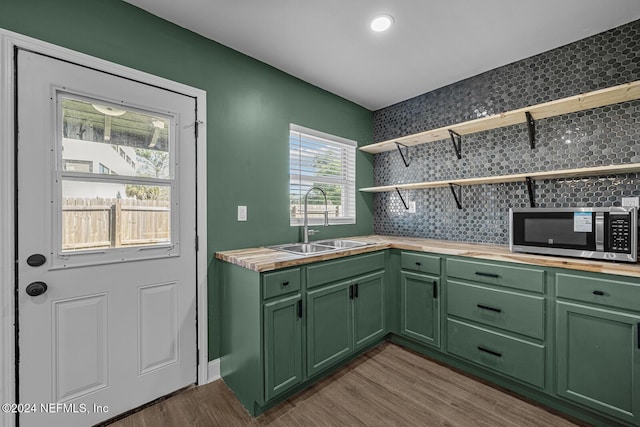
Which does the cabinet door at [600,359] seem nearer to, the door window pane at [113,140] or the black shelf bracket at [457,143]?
the black shelf bracket at [457,143]

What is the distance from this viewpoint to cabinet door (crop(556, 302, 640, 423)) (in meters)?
1.51

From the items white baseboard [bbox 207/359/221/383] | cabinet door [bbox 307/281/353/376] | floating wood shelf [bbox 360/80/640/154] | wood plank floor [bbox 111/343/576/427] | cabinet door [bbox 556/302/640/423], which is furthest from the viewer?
white baseboard [bbox 207/359/221/383]

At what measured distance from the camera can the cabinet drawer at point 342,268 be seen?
193 cm

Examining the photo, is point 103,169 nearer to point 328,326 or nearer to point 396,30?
point 328,326

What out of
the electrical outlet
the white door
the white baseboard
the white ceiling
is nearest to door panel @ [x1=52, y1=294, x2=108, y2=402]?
the white door

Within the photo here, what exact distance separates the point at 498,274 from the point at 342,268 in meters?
1.09

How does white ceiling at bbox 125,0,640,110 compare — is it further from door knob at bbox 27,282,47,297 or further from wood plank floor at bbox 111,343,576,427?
wood plank floor at bbox 111,343,576,427

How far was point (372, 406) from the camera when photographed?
1.79 meters

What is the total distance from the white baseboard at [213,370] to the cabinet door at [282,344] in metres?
0.60

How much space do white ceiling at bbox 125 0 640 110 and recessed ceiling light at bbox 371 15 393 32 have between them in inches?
1.6

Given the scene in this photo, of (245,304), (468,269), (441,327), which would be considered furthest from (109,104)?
(441,327)

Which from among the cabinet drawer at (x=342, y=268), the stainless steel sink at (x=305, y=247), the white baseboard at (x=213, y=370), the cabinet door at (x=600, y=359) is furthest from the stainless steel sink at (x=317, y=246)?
the cabinet door at (x=600, y=359)

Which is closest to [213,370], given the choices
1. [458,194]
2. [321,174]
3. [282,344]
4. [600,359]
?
[282,344]

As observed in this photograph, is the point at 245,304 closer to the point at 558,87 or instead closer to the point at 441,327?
the point at 441,327
